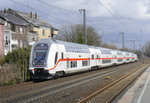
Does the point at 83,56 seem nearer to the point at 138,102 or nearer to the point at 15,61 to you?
the point at 15,61

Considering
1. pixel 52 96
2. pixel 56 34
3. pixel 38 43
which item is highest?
pixel 56 34

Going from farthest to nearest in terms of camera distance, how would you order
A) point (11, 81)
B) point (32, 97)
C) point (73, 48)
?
point (73, 48) < point (11, 81) < point (32, 97)

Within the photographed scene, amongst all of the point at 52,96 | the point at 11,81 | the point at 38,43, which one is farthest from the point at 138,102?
the point at 38,43

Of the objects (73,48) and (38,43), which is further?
(73,48)

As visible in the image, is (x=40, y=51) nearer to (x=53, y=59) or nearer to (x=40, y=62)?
(x=40, y=62)

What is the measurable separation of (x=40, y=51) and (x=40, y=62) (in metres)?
1.09

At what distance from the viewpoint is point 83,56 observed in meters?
26.0

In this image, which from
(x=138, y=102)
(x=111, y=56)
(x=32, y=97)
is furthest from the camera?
(x=111, y=56)

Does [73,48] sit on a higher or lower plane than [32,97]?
higher

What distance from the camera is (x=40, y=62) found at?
18422 millimetres

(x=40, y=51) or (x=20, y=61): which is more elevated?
(x=40, y=51)

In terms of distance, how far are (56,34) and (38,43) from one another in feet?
166

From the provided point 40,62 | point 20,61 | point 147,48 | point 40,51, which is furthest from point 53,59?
point 147,48

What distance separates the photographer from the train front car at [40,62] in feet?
59.9
